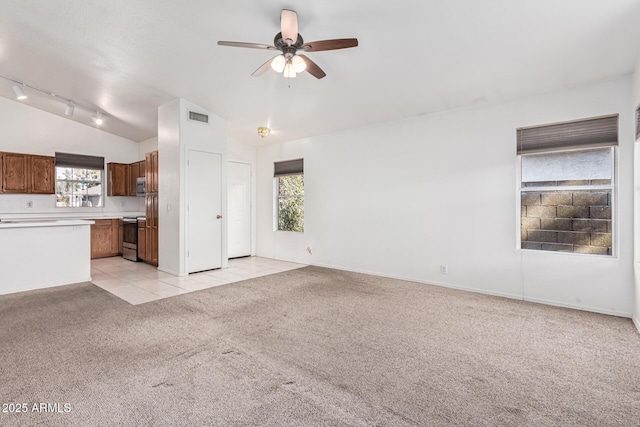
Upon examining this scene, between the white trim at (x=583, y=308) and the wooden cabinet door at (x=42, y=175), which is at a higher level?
the wooden cabinet door at (x=42, y=175)

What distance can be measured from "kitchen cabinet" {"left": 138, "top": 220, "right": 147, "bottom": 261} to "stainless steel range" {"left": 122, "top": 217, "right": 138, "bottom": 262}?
0.14m

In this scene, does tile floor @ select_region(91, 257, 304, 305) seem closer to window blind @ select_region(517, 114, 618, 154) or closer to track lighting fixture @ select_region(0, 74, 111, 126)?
track lighting fixture @ select_region(0, 74, 111, 126)

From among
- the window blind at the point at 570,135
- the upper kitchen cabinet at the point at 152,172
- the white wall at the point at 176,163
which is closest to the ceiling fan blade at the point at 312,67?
the window blind at the point at 570,135

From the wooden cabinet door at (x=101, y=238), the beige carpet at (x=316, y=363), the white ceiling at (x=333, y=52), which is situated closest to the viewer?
the beige carpet at (x=316, y=363)

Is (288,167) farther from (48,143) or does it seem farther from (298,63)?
(48,143)

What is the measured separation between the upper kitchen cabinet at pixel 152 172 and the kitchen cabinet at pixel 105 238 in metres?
1.97

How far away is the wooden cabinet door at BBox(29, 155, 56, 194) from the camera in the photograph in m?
6.56

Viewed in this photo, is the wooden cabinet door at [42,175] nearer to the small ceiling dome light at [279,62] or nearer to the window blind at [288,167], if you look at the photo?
the window blind at [288,167]

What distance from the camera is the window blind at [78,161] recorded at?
7.02 metres

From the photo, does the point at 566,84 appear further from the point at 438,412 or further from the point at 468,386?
the point at 438,412

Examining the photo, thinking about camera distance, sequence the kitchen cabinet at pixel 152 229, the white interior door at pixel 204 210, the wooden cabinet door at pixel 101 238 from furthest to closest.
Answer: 1. the wooden cabinet door at pixel 101 238
2. the kitchen cabinet at pixel 152 229
3. the white interior door at pixel 204 210

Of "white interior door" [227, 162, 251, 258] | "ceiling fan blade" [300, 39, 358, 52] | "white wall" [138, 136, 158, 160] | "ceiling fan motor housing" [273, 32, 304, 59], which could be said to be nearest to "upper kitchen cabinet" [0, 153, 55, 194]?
"white wall" [138, 136, 158, 160]

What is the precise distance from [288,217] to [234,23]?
4345 mm

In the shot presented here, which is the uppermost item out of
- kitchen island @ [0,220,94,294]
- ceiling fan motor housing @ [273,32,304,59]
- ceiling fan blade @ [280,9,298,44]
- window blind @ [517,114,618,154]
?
ceiling fan blade @ [280,9,298,44]
